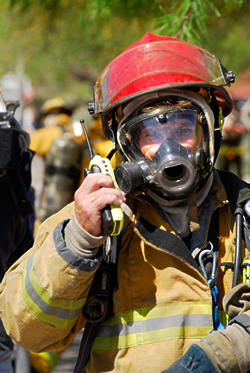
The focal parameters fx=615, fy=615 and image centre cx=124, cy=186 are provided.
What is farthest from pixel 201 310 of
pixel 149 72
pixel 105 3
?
pixel 105 3

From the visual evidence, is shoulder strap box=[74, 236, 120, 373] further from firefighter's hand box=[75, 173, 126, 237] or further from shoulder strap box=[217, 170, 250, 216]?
shoulder strap box=[217, 170, 250, 216]

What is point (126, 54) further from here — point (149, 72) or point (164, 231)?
point (164, 231)

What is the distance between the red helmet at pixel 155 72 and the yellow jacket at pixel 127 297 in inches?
20.0

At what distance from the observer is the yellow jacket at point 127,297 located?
206 centimetres

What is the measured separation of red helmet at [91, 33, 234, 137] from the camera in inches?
94.4

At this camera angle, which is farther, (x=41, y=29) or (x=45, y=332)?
(x=41, y=29)

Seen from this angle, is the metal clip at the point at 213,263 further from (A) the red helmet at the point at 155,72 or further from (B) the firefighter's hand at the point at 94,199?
(A) the red helmet at the point at 155,72

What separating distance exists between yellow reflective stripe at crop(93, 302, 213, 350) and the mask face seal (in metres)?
0.41

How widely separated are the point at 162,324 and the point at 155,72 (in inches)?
38.1

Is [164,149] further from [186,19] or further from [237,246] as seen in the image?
[186,19]

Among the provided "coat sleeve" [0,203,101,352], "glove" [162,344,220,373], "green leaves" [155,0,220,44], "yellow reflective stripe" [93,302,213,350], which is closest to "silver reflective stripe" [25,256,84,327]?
"coat sleeve" [0,203,101,352]

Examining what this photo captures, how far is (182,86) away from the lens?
2348mm

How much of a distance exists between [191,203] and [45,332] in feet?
2.32

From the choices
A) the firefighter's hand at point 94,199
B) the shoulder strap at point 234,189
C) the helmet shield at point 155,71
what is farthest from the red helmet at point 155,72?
the firefighter's hand at point 94,199
